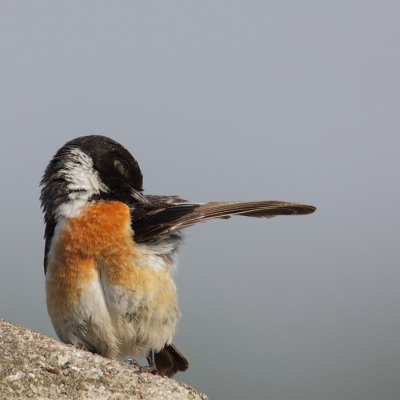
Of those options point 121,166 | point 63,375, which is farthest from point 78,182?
point 63,375

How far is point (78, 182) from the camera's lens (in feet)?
19.4

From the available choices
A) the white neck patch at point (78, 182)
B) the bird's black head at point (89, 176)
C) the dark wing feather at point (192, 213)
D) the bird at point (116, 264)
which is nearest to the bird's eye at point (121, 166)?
the bird's black head at point (89, 176)

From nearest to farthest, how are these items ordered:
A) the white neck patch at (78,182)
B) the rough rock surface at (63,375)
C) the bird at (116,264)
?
the rough rock surface at (63,375) < the bird at (116,264) < the white neck patch at (78,182)

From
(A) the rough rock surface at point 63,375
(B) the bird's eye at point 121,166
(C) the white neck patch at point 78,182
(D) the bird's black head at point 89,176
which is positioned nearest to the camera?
(A) the rough rock surface at point 63,375

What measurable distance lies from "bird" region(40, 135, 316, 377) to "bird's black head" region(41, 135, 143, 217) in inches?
0.8

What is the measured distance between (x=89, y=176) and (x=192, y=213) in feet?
4.54

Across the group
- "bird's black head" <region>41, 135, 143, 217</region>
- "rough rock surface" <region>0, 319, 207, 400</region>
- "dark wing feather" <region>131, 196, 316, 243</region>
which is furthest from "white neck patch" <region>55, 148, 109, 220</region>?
"rough rock surface" <region>0, 319, 207, 400</region>

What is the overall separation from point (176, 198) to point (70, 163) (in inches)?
50.7

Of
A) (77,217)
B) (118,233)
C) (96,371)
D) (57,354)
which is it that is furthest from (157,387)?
(77,217)

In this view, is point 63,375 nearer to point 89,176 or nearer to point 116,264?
point 116,264

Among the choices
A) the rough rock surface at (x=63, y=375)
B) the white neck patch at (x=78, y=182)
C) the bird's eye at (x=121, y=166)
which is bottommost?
the rough rock surface at (x=63, y=375)

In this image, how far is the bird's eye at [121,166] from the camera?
625 centimetres

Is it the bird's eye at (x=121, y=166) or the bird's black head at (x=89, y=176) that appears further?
the bird's eye at (x=121, y=166)

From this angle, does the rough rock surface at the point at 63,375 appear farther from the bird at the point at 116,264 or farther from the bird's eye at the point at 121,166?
the bird's eye at the point at 121,166
